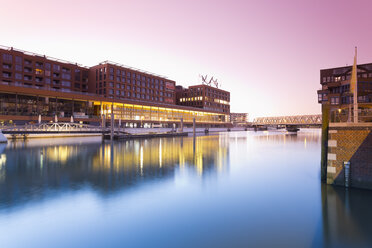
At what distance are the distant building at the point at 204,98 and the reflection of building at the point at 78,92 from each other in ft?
47.1

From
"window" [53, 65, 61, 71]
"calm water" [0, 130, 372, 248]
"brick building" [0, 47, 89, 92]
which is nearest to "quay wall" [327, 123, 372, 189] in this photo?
"calm water" [0, 130, 372, 248]

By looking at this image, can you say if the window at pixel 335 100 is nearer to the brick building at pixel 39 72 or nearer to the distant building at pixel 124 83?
the distant building at pixel 124 83

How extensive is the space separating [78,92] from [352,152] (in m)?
77.3

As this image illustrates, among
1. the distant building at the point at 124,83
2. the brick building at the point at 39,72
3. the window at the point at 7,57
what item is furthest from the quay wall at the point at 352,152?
the window at the point at 7,57

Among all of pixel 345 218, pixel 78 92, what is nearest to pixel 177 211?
pixel 345 218

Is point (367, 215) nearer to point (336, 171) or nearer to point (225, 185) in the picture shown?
point (336, 171)

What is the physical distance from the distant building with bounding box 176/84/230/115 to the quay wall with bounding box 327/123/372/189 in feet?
397

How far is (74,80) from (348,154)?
101m

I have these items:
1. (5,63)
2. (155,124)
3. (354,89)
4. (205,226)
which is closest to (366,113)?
(354,89)

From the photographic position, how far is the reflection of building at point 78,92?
65875 mm

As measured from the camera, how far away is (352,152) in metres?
12.0

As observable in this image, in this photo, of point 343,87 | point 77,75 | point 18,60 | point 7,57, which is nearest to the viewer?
point 343,87

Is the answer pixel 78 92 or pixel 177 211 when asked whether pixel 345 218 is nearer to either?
pixel 177 211

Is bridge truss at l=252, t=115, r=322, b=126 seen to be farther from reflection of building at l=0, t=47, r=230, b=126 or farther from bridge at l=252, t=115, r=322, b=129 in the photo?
reflection of building at l=0, t=47, r=230, b=126
